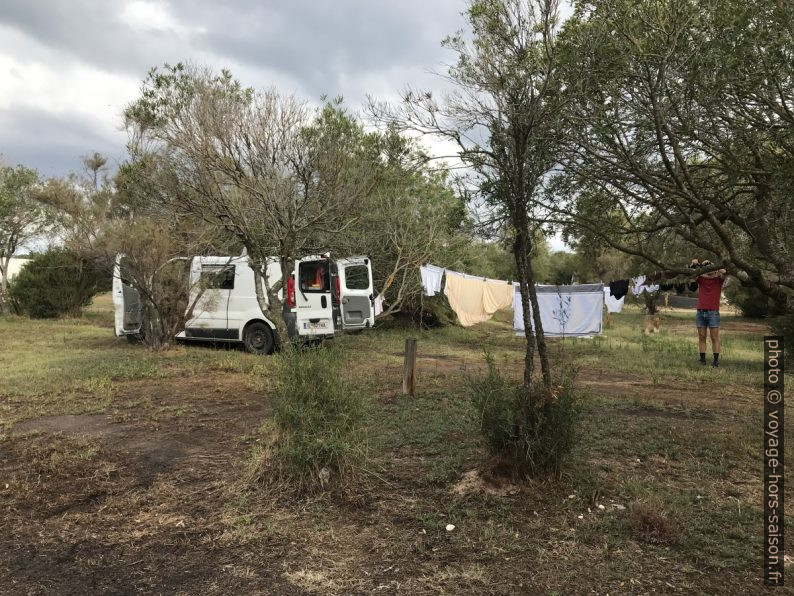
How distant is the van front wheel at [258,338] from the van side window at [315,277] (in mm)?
1115

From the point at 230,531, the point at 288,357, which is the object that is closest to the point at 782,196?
the point at 288,357

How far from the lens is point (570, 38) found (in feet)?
12.1

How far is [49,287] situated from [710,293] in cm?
1843

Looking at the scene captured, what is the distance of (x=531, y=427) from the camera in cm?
352

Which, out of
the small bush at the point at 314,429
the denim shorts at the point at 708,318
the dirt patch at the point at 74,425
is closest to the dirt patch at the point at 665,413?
the small bush at the point at 314,429

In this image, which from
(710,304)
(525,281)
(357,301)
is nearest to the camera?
(525,281)

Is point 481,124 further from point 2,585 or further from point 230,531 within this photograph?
point 2,585

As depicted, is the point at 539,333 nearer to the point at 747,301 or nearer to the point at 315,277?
the point at 315,277

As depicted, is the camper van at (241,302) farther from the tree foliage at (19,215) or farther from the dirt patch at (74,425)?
the tree foliage at (19,215)

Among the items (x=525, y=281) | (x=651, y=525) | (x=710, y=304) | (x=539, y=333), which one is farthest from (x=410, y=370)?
(x=710, y=304)

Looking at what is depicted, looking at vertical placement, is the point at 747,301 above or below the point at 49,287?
below

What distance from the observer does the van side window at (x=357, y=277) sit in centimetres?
1338

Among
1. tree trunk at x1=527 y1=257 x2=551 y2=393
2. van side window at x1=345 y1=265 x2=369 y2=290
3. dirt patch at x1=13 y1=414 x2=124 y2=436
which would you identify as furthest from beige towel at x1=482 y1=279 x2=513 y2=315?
tree trunk at x1=527 y1=257 x2=551 y2=393

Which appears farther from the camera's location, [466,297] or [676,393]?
[466,297]
